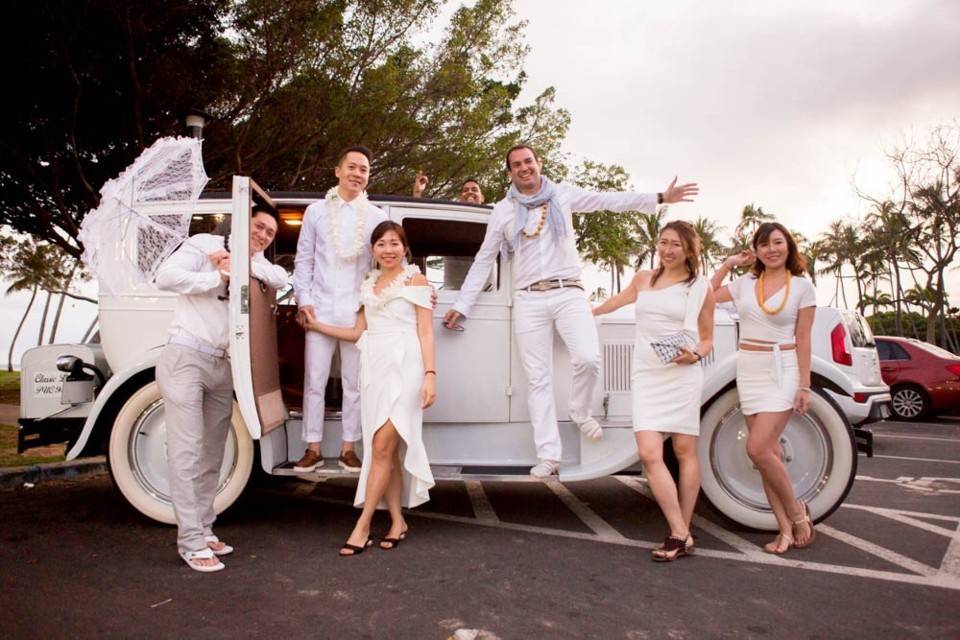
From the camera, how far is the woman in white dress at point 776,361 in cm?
366

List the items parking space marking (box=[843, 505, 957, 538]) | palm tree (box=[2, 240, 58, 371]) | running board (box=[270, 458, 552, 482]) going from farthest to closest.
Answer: palm tree (box=[2, 240, 58, 371]) < parking space marking (box=[843, 505, 957, 538]) < running board (box=[270, 458, 552, 482])

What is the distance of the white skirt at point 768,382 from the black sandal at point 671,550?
84 centimetres

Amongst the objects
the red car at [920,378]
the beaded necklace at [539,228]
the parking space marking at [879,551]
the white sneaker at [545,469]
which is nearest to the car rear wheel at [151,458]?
the white sneaker at [545,469]

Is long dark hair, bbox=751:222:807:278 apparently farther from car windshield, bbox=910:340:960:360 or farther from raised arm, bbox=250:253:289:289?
car windshield, bbox=910:340:960:360

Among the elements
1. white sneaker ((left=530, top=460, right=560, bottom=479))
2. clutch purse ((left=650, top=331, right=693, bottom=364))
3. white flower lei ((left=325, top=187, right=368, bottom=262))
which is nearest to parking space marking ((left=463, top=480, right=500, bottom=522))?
white sneaker ((left=530, top=460, right=560, bottom=479))

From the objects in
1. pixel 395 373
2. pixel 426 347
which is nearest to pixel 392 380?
pixel 395 373

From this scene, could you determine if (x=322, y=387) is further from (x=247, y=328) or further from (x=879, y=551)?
(x=879, y=551)

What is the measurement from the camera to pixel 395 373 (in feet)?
12.0

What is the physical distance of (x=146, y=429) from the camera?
4137mm

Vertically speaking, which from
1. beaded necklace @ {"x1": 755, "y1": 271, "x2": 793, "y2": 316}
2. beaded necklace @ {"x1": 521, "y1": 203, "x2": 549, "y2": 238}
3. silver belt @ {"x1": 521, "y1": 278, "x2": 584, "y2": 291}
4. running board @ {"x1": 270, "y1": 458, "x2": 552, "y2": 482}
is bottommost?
running board @ {"x1": 270, "y1": 458, "x2": 552, "y2": 482}

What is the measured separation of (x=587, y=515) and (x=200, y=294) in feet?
9.42

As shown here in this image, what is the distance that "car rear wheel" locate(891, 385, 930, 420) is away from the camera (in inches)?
454

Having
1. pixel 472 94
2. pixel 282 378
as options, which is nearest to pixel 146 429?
pixel 282 378

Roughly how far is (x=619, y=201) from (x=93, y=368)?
364 cm
